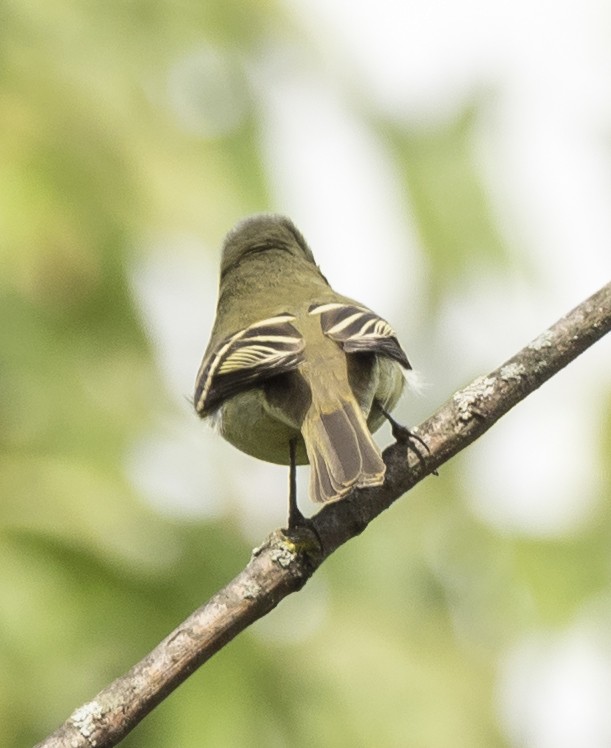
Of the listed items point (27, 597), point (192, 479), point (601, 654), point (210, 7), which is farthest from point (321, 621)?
point (210, 7)

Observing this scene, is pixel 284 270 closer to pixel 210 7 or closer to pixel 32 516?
pixel 210 7

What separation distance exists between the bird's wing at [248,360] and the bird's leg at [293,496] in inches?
13.2

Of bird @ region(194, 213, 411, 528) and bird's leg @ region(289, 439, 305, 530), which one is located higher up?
bird @ region(194, 213, 411, 528)

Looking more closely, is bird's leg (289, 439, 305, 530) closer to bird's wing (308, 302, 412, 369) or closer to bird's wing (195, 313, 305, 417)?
bird's wing (195, 313, 305, 417)

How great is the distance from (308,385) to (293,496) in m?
0.38

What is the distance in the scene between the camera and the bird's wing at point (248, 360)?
4.12 m

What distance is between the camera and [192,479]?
17.3ft

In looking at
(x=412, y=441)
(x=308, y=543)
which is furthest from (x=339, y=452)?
(x=308, y=543)

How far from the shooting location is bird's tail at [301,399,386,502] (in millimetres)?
3715

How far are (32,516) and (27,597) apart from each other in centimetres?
30

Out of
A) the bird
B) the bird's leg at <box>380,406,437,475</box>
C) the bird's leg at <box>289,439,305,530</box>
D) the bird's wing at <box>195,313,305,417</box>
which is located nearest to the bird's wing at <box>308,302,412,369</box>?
the bird

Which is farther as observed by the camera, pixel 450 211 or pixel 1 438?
pixel 450 211

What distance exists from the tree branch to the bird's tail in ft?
0.24

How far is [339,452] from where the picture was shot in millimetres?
3906
